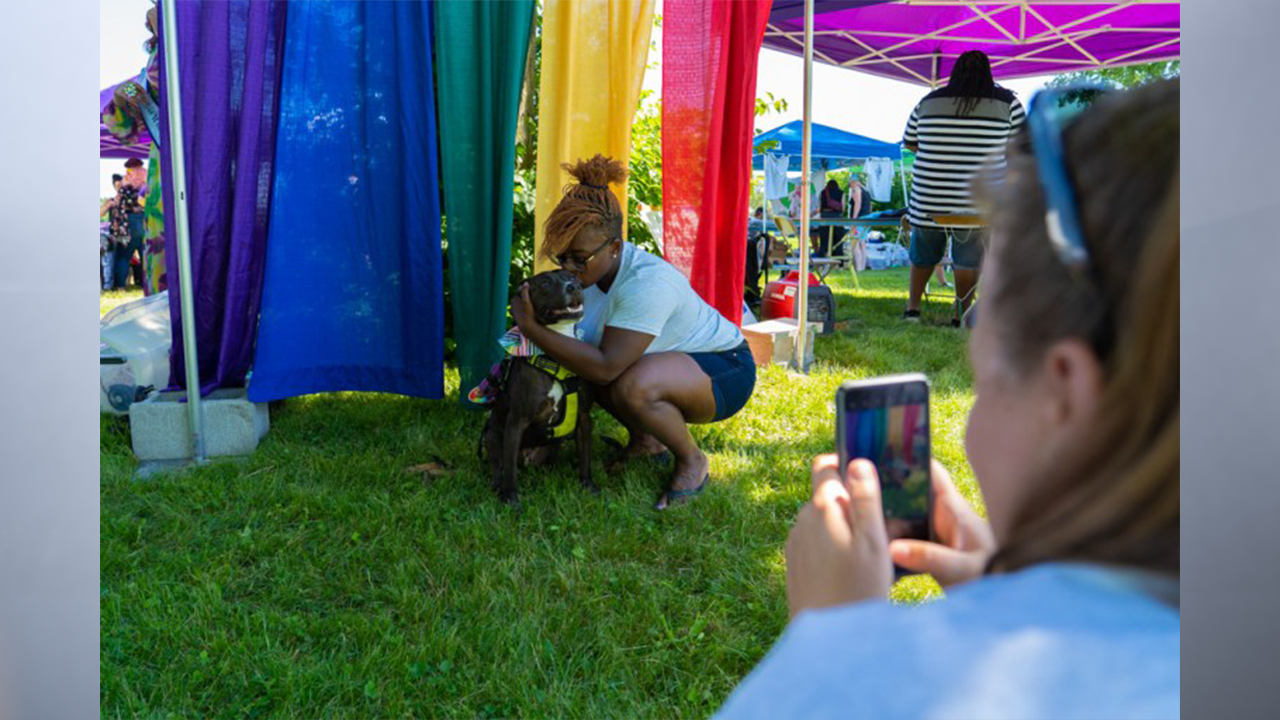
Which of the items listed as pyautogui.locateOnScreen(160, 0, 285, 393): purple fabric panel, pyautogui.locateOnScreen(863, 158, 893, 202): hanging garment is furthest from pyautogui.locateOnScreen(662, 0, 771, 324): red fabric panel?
pyautogui.locateOnScreen(863, 158, 893, 202): hanging garment

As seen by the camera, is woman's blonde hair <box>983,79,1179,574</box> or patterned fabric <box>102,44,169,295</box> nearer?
woman's blonde hair <box>983,79,1179,574</box>

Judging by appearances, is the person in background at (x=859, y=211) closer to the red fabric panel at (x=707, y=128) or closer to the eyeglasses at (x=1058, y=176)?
the red fabric panel at (x=707, y=128)

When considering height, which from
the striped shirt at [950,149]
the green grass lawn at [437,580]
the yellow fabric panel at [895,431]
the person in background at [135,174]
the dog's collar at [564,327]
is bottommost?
the green grass lawn at [437,580]

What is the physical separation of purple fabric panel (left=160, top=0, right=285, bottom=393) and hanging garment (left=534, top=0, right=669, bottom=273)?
42.8 inches

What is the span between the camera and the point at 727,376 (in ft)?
11.5

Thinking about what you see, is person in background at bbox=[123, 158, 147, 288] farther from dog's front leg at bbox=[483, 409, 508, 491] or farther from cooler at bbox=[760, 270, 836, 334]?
dog's front leg at bbox=[483, 409, 508, 491]

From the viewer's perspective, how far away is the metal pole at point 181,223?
11.0ft

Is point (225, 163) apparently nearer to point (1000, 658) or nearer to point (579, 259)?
point (579, 259)

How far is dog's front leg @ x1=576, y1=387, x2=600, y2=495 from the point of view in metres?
3.30

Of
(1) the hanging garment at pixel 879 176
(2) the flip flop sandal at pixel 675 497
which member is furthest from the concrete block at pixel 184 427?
(1) the hanging garment at pixel 879 176

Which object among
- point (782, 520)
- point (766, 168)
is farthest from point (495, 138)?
point (766, 168)

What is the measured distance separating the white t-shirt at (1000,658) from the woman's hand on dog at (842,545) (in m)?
0.12

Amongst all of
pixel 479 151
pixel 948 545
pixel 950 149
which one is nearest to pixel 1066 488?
pixel 948 545
